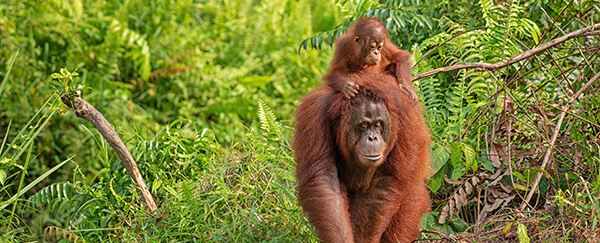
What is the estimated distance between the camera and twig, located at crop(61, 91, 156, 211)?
3891 millimetres

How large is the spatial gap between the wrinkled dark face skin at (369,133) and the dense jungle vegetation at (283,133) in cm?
66

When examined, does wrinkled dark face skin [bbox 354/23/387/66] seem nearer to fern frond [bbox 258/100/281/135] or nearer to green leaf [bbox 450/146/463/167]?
green leaf [bbox 450/146/463/167]

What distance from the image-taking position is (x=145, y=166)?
182 inches

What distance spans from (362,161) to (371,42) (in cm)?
98

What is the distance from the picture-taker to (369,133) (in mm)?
3207

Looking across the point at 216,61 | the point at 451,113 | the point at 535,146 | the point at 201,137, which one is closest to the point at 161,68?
the point at 216,61

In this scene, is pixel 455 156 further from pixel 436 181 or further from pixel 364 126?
pixel 364 126

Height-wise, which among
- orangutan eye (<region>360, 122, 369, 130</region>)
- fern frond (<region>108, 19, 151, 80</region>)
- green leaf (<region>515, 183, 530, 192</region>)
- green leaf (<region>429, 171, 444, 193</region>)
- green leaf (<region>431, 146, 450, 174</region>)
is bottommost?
fern frond (<region>108, 19, 151, 80</region>)

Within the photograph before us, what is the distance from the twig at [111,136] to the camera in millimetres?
3891

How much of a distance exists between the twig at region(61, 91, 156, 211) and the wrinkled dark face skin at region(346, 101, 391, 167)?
1600 millimetres

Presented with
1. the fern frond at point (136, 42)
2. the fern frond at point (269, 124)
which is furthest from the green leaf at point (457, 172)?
the fern frond at point (136, 42)

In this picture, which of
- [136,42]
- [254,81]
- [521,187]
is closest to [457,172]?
[521,187]

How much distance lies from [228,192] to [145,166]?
91cm

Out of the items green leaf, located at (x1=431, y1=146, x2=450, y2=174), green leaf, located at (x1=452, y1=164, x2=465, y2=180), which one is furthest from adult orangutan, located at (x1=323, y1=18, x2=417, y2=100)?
green leaf, located at (x1=452, y1=164, x2=465, y2=180)
